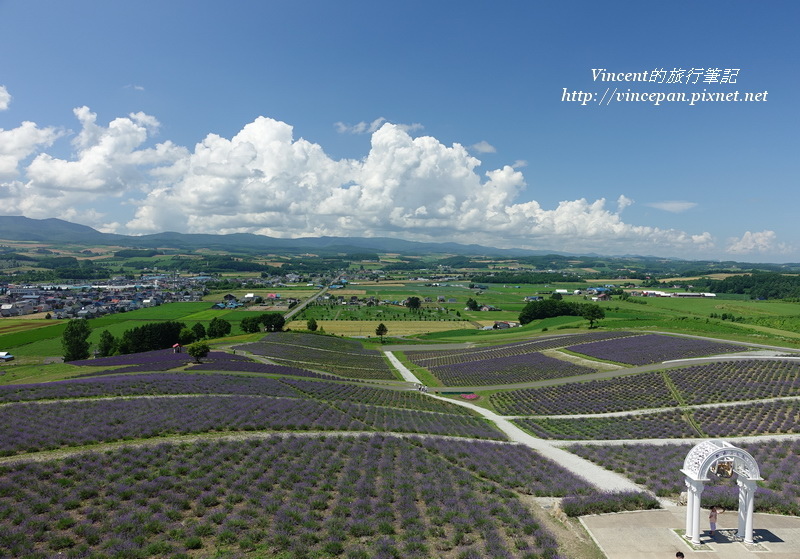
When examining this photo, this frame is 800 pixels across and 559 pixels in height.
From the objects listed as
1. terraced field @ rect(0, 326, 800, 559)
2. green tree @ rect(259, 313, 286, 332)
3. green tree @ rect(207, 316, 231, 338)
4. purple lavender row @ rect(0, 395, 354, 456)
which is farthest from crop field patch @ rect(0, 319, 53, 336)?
purple lavender row @ rect(0, 395, 354, 456)

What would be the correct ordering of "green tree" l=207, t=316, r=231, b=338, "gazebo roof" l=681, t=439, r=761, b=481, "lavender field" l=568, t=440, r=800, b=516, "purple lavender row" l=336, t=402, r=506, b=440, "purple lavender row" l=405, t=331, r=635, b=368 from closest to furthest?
1. "gazebo roof" l=681, t=439, r=761, b=481
2. "lavender field" l=568, t=440, r=800, b=516
3. "purple lavender row" l=336, t=402, r=506, b=440
4. "purple lavender row" l=405, t=331, r=635, b=368
5. "green tree" l=207, t=316, r=231, b=338

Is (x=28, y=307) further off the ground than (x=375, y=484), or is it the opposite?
(x=375, y=484)

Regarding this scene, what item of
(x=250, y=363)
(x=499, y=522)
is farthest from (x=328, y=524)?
(x=250, y=363)

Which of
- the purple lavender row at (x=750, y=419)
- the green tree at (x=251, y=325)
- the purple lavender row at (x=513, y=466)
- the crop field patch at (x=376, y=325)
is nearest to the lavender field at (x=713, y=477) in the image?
the purple lavender row at (x=513, y=466)

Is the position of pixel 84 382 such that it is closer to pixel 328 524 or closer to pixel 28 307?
pixel 328 524

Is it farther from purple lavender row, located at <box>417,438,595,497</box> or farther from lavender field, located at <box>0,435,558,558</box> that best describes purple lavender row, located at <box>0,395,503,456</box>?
purple lavender row, located at <box>417,438,595,497</box>

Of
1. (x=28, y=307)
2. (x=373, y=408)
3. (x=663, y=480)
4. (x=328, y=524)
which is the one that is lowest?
(x=28, y=307)

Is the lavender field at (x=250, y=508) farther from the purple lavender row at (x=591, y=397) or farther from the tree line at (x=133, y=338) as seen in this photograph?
the tree line at (x=133, y=338)
